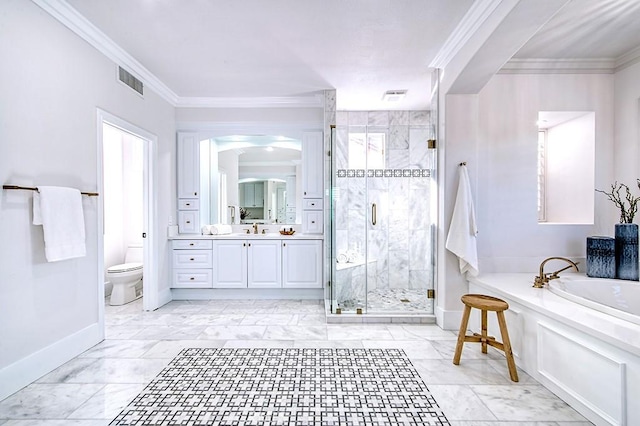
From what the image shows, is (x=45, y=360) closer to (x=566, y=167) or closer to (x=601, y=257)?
(x=601, y=257)

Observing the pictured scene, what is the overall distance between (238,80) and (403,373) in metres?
3.30

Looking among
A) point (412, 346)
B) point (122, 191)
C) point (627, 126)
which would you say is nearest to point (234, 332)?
point (412, 346)

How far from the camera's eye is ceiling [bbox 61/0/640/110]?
7.16 feet

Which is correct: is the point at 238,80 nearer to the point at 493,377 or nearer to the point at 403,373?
the point at 403,373

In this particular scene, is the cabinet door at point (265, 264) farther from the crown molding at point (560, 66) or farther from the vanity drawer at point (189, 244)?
the crown molding at point (560, 66)

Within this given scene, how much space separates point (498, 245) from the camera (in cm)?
306

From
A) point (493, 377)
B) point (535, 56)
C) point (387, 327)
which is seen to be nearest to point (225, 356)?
point (387, 327)

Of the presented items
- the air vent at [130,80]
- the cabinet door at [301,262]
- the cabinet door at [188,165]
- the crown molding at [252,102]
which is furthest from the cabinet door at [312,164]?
the air vent at [130,80]

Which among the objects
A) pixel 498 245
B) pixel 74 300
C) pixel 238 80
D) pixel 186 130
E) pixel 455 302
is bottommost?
pixel 455 302

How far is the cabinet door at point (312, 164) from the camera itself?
407cm

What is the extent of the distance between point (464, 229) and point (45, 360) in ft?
11.3

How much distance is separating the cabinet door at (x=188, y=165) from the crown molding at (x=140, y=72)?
0.45 m

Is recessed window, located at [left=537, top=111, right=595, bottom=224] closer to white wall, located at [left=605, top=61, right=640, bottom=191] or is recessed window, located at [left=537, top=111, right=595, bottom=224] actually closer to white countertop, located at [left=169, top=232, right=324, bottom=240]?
white wall, located at [left=605, top=61, right=640, bottom=191]

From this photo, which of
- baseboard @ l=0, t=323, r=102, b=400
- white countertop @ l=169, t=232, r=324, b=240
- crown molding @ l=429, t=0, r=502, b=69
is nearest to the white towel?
white countertop @ l=169, t=232, r=324, b=240
